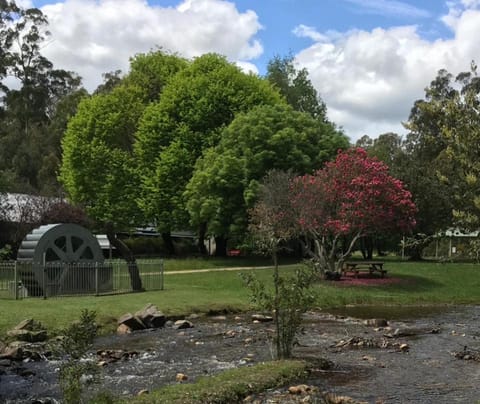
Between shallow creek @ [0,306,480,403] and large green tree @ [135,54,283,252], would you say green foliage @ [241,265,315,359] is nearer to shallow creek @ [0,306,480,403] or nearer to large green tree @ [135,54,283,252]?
shallow creek @ [0,306,480,403]

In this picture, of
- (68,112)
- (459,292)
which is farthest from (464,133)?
(68,112)

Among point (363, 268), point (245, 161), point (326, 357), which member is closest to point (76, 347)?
point (326, 357)

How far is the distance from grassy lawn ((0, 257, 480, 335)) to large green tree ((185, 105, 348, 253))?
3565 mm

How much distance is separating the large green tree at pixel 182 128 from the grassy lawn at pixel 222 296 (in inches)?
276

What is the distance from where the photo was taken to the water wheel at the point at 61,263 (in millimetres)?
26125

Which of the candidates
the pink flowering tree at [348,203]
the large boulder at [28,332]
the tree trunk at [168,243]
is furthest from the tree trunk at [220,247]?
the large boulder at [28,332]

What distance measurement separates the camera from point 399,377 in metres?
13.3

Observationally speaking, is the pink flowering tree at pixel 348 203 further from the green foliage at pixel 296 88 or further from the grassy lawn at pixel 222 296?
the green foliage at pixel 296 88

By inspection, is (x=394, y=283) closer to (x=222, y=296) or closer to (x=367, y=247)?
(x=222, y=296)

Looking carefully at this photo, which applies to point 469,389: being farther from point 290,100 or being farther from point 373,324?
point 290,100

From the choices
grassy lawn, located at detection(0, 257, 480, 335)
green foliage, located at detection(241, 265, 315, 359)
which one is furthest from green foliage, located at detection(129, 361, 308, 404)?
grassy lawn, located at detection(0, 257, 480, 335)

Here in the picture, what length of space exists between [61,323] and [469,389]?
1184cm

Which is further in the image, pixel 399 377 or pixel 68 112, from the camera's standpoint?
pixel 68 112

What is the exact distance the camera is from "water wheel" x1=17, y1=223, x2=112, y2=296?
85.7 feet
